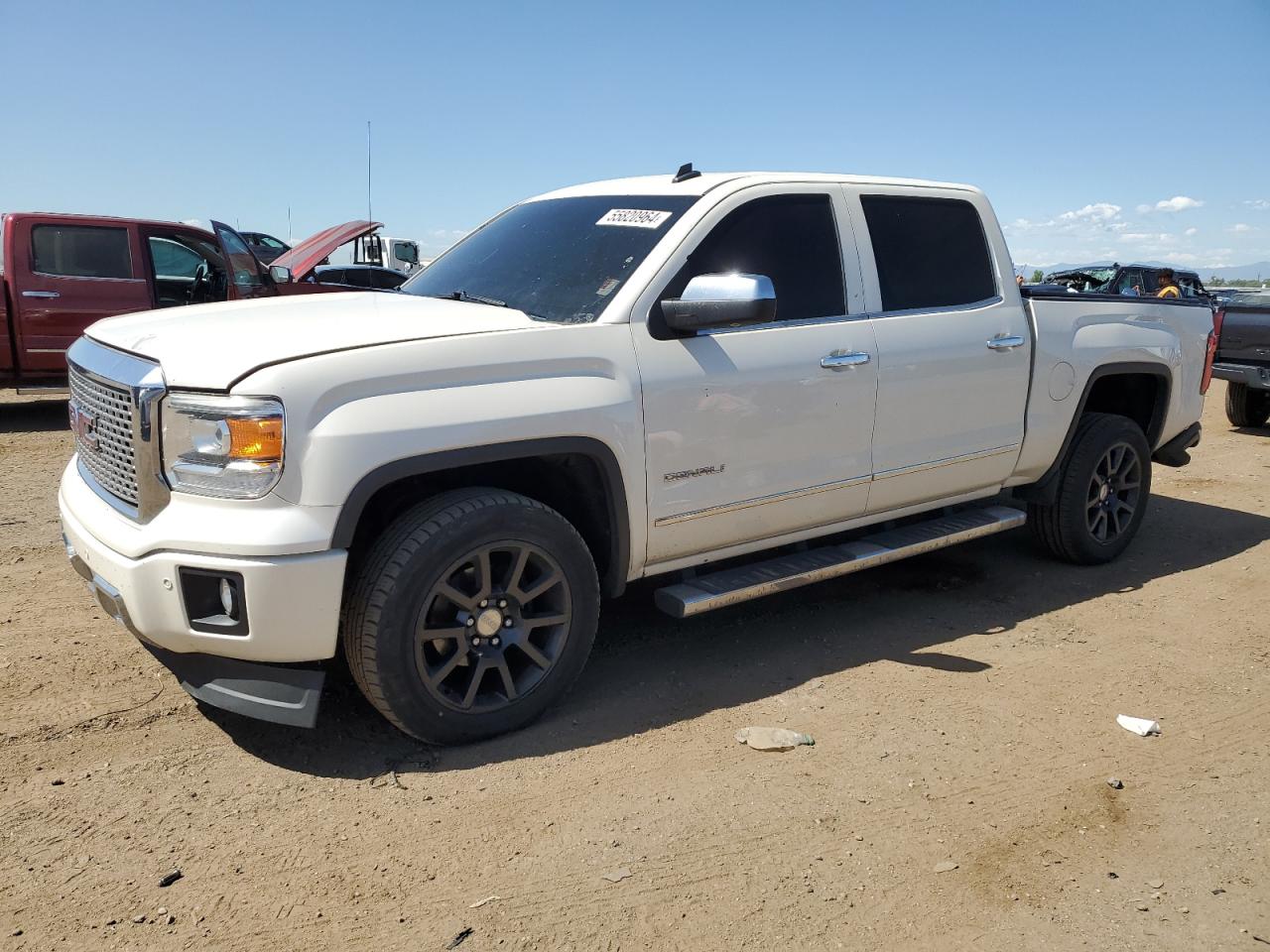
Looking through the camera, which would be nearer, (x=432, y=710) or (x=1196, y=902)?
(x=1196, y=902)

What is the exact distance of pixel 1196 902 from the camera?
2680mm

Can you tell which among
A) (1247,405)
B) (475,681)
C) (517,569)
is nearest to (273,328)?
(517,569)

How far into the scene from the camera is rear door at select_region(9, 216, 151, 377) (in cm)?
935

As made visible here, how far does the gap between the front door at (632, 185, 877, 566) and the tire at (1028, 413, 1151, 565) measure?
1.70 metres

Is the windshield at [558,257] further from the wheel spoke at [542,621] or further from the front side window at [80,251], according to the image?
the front side window at [80,251]

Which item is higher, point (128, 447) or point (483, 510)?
point (128, 447)

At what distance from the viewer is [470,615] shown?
3.30 metres

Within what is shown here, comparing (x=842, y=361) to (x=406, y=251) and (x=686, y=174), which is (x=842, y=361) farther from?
(x=406, y=251)

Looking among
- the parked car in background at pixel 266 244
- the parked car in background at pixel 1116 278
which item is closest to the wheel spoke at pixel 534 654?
the parked car in background at pixel 1116 278

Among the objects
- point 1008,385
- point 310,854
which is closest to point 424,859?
point 310,854

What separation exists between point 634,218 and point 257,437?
1811mm

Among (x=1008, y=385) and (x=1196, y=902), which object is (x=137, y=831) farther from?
(x=1008, y=385)

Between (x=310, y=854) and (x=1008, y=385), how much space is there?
367 centimetres

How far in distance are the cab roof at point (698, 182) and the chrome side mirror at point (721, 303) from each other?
0.63 meters
